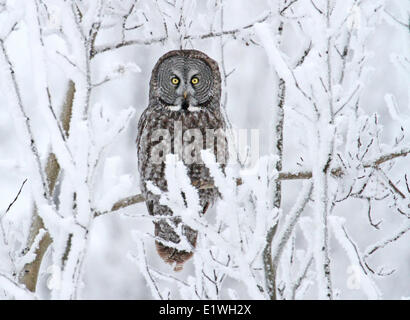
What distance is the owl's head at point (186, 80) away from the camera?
4.41 meters

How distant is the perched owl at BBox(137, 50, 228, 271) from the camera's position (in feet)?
13.7

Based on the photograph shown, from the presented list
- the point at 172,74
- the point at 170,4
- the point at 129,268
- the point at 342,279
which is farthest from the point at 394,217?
the point at 170,4

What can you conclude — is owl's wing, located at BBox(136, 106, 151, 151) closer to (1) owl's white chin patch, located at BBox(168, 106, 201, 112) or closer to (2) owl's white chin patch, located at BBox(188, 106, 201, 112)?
(1) owl's white chin patch, located at BBox(168, 106, 201, 112)

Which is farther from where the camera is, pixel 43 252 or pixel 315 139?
pixel 43 252

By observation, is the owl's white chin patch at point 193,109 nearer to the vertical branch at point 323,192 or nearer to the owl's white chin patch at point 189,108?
the owl's white chin patch at point 189,108

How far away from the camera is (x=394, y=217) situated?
10344 millimetres

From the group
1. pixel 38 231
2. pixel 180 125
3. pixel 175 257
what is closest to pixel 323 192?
pixel 38 231

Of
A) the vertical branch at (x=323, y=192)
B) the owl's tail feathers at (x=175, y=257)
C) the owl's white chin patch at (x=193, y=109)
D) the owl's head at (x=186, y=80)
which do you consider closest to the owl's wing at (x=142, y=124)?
the owl's head at (x=186, y=80)

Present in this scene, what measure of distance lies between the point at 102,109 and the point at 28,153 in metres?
0.32

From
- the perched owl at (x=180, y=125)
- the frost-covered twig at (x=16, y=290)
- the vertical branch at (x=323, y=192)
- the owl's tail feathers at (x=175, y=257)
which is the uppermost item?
the perched owl at (x=180, y=125)

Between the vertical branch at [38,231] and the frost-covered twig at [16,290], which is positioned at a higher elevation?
the vertical branch at [38,231]

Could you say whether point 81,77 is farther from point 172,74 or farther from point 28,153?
point 172,74

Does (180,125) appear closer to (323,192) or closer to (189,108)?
(189,108)
